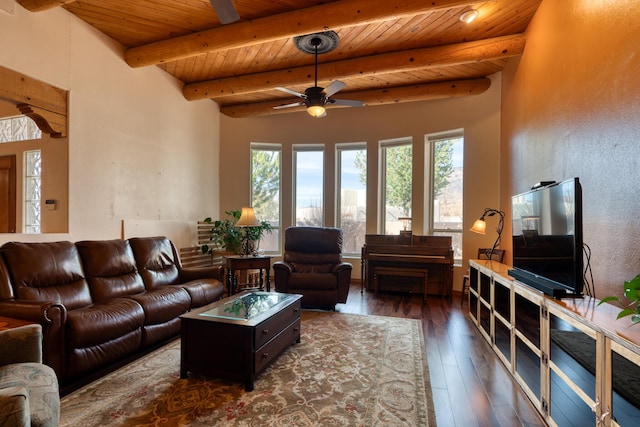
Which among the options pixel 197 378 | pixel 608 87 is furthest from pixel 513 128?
pixel 197 378

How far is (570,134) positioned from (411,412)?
2421mm

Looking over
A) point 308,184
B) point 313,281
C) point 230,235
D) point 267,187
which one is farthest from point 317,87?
point 267,187

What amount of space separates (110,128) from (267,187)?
2.93 meters

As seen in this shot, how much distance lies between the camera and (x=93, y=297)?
2816 millimetres

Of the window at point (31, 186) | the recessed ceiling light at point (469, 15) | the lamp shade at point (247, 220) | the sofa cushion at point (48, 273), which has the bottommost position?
the sofa cushion at point (48, 273)

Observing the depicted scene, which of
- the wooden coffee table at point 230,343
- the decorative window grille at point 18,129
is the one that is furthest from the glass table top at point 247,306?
the decorative window grille at point 18,129

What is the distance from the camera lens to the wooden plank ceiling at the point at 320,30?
10.2 ft

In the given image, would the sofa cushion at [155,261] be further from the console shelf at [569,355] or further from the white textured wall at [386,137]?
the console shelf at [569,355]

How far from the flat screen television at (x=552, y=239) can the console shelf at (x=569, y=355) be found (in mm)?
101

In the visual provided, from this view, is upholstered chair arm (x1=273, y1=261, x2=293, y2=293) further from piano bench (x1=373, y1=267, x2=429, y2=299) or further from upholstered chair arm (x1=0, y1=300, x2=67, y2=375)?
upholstered chair arm (x1=0, y1=300, x2=67, y2=375)

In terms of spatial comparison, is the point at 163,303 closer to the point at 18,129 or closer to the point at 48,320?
the point at 48,320

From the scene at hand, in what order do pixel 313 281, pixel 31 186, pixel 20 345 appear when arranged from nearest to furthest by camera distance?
pixel 20 345
pixel 313 281
pixel 31 186

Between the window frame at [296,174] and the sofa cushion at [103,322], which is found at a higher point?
the window frame at [296,174]

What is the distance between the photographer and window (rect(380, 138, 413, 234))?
219 inches
